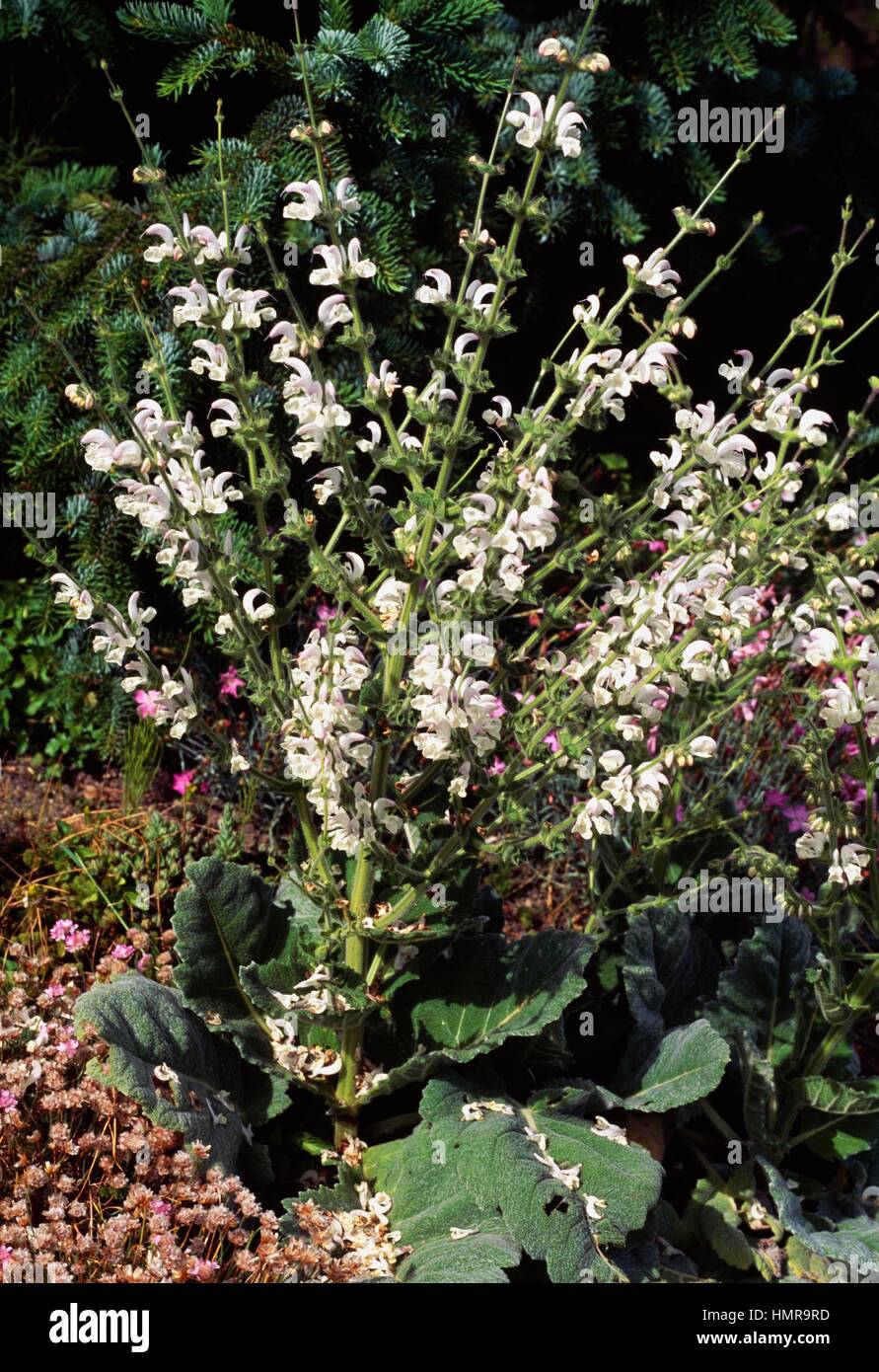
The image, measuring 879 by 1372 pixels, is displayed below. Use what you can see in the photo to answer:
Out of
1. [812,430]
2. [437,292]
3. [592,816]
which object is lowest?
[592,816]

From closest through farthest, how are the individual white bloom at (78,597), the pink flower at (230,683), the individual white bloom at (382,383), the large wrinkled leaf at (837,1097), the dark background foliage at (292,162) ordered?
the individual white bloom at (382,383) < the individual white bloom at (78,597) < the large wrinkled leaf at (837,1097) < the dark background foliage at (292,162) < the pink flower at (230,683)

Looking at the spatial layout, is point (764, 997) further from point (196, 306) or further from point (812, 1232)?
point (196, 306)

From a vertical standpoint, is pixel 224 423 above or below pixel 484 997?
above

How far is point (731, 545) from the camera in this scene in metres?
2.35

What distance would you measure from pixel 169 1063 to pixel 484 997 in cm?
62

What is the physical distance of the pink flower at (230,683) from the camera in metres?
3.68

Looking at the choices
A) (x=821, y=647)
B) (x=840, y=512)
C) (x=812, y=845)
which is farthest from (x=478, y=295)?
(x=812, y=845)

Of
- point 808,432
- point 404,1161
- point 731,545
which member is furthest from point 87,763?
point 808,432

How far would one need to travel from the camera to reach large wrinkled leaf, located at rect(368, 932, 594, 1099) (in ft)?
7.66

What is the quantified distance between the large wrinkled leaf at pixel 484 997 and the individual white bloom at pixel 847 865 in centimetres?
47

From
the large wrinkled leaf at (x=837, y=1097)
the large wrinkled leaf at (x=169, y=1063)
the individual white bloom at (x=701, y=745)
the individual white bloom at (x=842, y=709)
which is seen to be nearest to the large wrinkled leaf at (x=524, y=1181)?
the large wrinkled leaf at (x=169, y=1063)

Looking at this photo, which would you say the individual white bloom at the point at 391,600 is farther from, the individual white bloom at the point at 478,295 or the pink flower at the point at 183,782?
the pink flower at the point at 183,782

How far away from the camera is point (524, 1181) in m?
2.13
